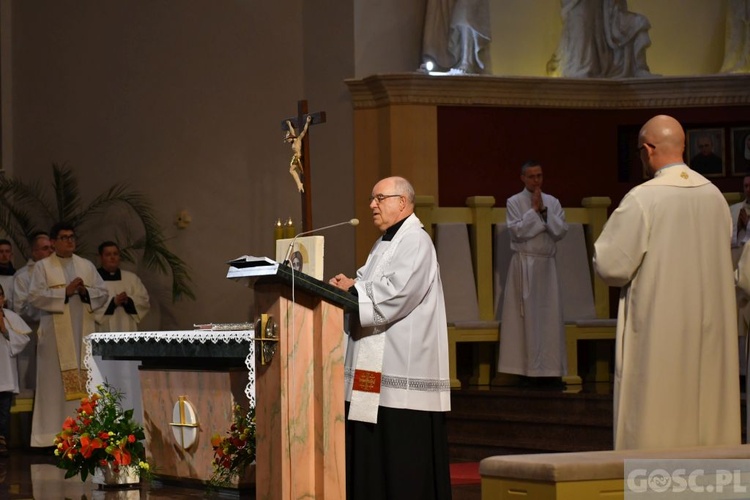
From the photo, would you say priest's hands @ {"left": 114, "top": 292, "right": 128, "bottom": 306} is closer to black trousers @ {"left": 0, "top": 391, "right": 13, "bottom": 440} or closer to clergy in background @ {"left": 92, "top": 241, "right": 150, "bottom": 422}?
clergy in background @ {"left": 92, "top": 241, "right": 150, "bottom": 422}

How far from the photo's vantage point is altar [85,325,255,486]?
256 inches

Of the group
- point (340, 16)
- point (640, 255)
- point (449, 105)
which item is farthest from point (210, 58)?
point (640, 255)

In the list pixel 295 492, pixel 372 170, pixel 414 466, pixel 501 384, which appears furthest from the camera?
pixel 372 170

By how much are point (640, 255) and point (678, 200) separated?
0.90ft

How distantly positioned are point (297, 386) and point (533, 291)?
187 inches

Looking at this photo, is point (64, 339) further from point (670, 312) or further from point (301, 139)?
point (670, 312)

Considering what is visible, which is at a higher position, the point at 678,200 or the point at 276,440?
the point at 678,200

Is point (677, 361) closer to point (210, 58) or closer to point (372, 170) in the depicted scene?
point (372, 170)

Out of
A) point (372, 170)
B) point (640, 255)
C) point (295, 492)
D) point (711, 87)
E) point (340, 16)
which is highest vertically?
point (340, 16)

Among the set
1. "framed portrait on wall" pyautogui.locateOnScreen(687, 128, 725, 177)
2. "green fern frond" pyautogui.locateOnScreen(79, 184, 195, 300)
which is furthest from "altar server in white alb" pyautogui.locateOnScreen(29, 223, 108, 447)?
"framed portrait on wall" pyautogui.locateOnScreen(687, 128, 725, 177)

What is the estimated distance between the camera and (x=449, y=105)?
1066 centimetres

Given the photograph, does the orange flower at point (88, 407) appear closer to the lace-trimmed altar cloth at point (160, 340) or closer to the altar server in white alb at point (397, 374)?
the lace-trimmed altar cloth at point (160, 340)

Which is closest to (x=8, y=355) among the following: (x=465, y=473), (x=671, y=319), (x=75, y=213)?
(x=75, y=213)

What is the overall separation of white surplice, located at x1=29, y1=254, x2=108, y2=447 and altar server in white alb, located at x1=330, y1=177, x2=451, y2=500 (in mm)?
5217
